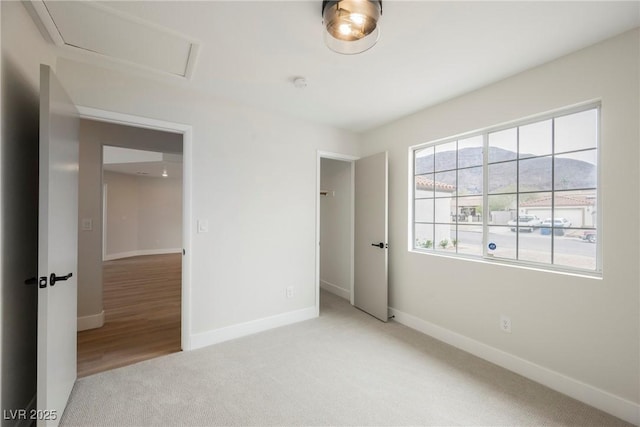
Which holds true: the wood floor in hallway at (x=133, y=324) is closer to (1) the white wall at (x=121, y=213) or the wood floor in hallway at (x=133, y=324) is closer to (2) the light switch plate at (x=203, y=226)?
(2) the light switch plate at (x=203, y=226)

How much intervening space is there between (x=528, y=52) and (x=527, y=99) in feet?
1.29

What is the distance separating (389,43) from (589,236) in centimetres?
202

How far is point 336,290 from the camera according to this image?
447 cm

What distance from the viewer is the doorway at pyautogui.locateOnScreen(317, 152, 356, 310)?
4.07m

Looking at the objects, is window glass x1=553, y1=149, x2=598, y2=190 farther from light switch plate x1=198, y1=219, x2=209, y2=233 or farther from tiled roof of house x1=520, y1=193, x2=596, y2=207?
light switch plate x1=198, y1=219, x2=209, y2=233

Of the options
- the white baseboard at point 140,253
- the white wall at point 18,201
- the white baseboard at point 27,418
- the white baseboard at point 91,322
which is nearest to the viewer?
the white wall at point 18,201

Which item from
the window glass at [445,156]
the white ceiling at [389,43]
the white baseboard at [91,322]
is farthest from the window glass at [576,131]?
the white baseboard at [91,322]

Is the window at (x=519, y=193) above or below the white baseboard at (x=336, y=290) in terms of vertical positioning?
above

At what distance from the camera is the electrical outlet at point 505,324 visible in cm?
233

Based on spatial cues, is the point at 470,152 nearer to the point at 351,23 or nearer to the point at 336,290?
the point at 351,23

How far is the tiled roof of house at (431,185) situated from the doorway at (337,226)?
94cm

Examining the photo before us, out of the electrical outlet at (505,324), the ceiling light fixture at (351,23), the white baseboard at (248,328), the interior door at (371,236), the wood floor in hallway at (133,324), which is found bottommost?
the wood floor in hallway at (133,324)

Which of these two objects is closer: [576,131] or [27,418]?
[27,418]

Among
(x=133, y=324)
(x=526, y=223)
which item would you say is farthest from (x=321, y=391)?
(x=133, y=324)
